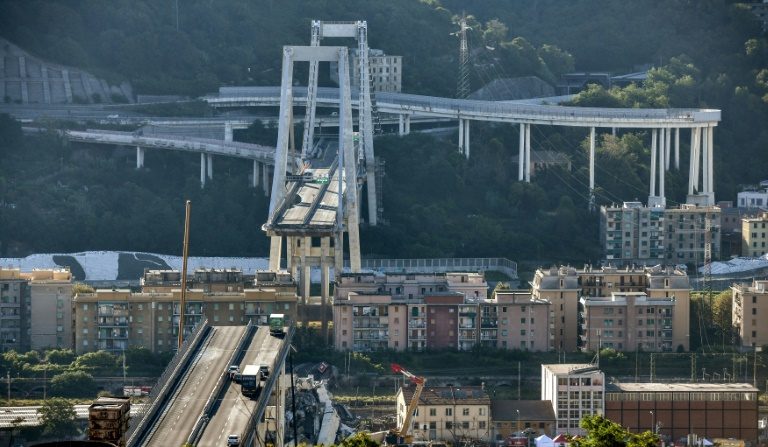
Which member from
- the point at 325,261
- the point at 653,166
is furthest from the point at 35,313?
the point at 653,166

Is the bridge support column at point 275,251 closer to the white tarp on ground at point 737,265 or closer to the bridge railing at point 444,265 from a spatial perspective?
the bridge railing at point 444,265

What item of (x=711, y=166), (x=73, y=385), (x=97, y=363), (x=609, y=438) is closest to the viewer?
(x=609, y=438)

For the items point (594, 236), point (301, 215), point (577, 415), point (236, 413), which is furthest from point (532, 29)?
point (236, 413)

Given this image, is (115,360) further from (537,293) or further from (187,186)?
(187,186)

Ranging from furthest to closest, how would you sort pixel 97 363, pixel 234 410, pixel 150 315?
pixel 150 315 < pixel 97 363 < pixel 234 410

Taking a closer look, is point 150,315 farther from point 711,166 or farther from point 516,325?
point 711,166

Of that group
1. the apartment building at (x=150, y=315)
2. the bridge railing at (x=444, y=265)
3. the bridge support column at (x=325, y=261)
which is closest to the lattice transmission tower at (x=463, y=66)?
the bridge railing at (x=444, y=265)
